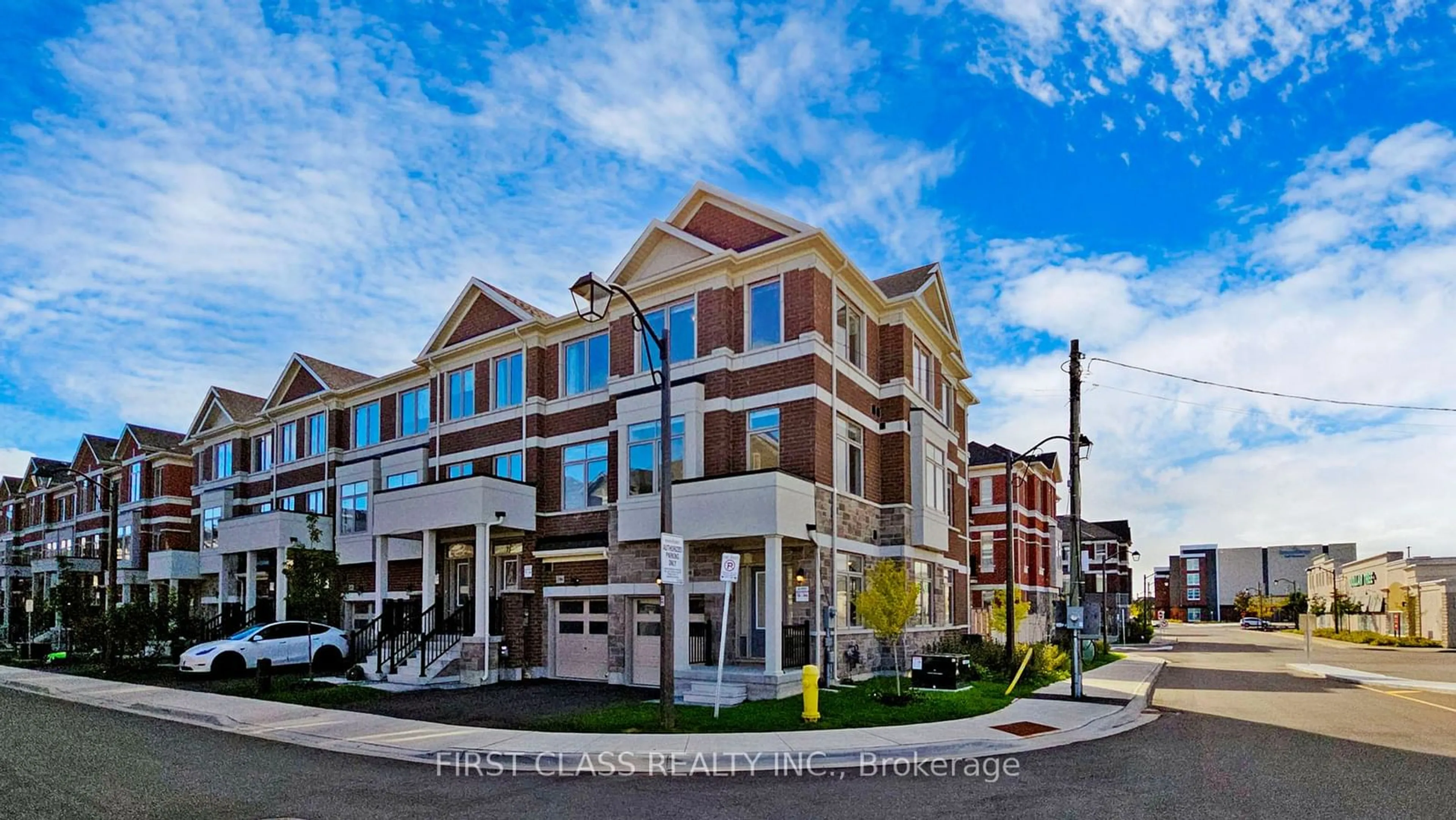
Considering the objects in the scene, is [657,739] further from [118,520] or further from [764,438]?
[118,520]

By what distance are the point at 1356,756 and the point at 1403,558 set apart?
6382 centimetres

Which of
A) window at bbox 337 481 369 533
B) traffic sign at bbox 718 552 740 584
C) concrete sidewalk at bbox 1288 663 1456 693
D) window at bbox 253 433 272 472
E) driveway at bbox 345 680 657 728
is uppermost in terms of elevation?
window at bbox 253 433 272 472

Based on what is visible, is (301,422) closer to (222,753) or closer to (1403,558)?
(222,753)

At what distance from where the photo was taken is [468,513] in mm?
23984

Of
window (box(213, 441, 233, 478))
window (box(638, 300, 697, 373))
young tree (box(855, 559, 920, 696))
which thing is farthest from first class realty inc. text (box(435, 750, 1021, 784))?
window (box(213, 441, 233, 478))

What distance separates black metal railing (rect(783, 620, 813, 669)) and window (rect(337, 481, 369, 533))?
678 inches

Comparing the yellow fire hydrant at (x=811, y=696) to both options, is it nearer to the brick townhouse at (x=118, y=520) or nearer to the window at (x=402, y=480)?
the window at (x=402, y=480)

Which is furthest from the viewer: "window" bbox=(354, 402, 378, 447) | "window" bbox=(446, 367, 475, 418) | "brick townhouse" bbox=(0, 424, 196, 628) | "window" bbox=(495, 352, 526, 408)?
"brick townhouse" bbox=(0, 424, 196, 628)

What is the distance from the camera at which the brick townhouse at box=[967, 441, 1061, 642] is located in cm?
4616

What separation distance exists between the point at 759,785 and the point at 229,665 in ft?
68.5

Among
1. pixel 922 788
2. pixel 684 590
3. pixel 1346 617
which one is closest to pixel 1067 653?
pixel 684 590

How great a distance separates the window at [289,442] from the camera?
35969 mm

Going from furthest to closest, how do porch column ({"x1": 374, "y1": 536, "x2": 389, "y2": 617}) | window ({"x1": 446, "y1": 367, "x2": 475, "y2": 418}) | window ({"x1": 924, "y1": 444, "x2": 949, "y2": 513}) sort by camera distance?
1. window ({"x1": 446, "y1": 367, "x2": 475, "y2": 418})
2. porch column ({"x1": 374, "y1": 536, "x2": 389, "y2": 617})
3. window ({"x1": 924, "y1": 444, "x2": 949, "y2": 513})

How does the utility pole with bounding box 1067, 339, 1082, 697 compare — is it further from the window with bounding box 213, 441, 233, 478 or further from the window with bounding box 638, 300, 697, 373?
the window with bounding box 213, 441, 233, 478
